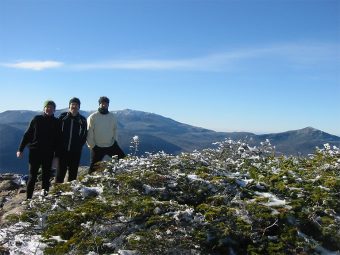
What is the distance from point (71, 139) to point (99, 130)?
1009 millimetres

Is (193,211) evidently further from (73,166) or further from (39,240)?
(73,166)

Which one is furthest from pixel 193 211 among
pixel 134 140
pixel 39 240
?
pixel 134 140

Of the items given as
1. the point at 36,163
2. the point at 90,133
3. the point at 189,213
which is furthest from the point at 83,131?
the point at 189,213

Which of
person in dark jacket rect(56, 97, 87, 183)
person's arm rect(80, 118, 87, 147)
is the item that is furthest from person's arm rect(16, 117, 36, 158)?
person's arm rect(80, 118, 87, 147)

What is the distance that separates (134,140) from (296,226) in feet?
17.7

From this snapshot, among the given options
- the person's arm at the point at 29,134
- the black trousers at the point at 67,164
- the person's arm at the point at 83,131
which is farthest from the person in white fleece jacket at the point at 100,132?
the person's arm at the point at 29,134

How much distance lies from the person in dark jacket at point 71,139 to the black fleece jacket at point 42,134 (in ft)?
0.74

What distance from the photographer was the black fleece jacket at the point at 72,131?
38.8 ft

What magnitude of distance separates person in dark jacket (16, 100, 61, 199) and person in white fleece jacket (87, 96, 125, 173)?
1106mm

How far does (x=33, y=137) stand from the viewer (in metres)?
11.6

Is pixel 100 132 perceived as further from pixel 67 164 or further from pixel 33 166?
pixel 33 166

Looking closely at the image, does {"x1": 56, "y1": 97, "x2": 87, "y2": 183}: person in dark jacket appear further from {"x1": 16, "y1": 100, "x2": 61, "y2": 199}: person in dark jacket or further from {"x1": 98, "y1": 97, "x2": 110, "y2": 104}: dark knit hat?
{"x1": 98, "y1": 97, "x2": 110, "y2": 104}: dark knit hat

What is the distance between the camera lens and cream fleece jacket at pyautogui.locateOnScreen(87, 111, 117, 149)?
41.3 feet

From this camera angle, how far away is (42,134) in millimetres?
11500
